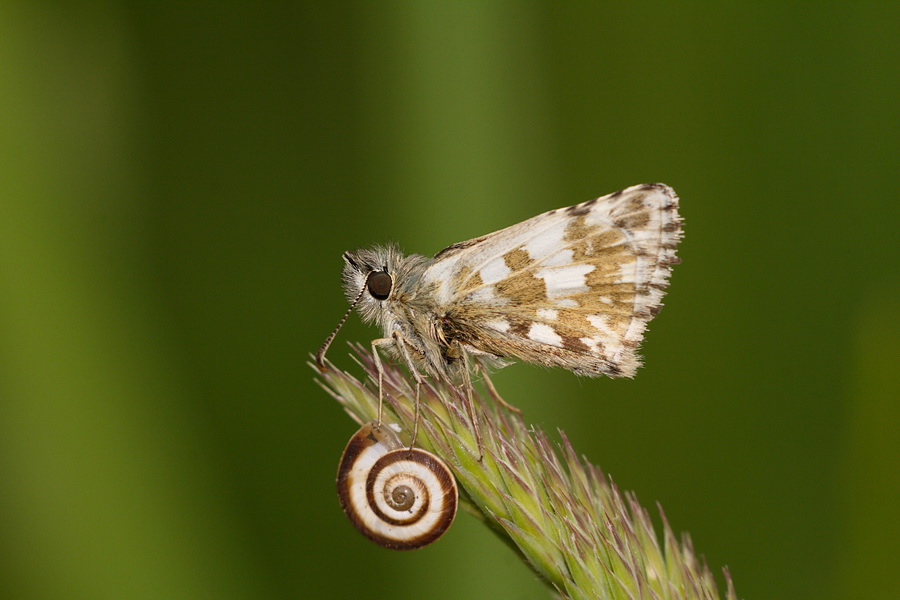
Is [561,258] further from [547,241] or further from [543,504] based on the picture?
[543,504]

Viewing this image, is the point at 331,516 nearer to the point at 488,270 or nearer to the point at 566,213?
the point at 488,270

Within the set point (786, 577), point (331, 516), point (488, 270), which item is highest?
point (488, 270)

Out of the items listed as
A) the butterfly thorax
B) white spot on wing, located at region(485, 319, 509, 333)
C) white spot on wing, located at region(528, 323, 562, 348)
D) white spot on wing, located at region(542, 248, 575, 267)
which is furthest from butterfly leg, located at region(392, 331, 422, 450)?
white spot on wing, located at region(542, 248, 575, 267)

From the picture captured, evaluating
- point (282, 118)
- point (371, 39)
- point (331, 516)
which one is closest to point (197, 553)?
point (331, 516)

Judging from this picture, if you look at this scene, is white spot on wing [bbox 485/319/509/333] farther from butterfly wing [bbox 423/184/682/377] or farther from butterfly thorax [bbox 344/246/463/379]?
butterfly thorax [bbox 344/246/463/379]

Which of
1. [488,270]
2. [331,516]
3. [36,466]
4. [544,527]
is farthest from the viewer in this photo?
[331,516]
